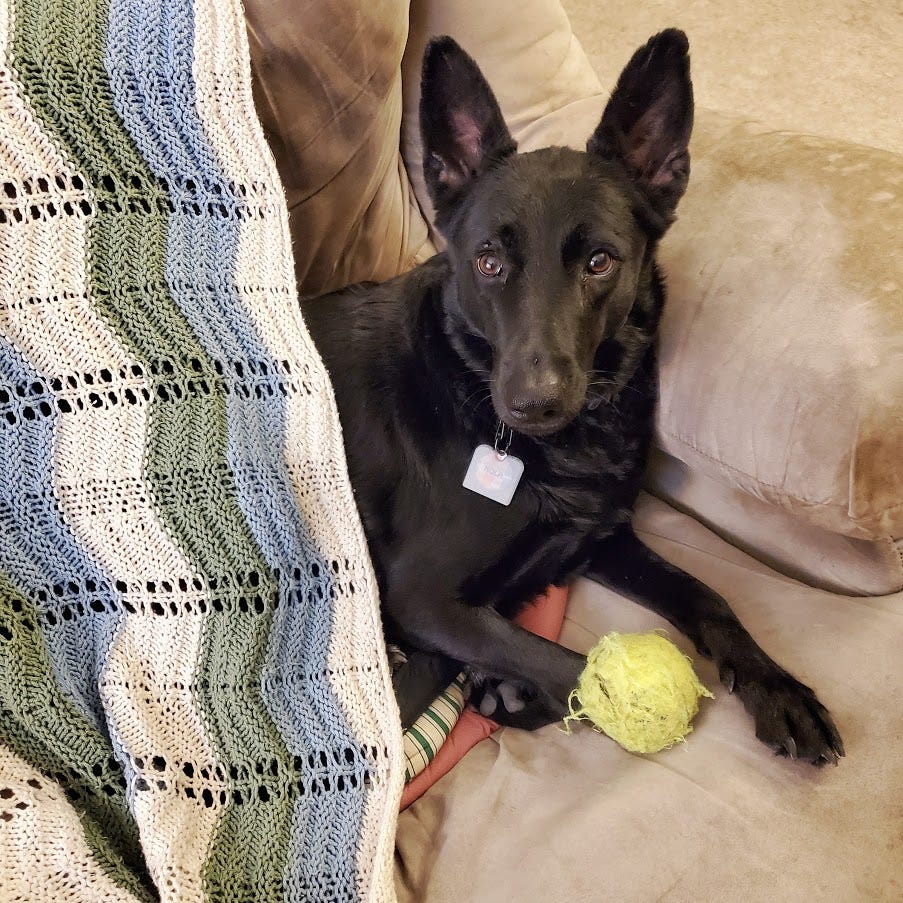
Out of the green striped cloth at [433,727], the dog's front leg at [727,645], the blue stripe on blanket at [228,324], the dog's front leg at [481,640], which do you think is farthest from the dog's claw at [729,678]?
the blue stripe on blanket at [228,324]

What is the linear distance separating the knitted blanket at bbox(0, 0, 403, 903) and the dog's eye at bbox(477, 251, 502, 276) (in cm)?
33

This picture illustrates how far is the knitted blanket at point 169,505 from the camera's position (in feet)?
A: 2.97

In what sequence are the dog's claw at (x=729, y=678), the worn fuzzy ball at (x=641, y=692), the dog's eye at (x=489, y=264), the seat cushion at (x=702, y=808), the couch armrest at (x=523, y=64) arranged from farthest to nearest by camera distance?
1. the couch armrest at (x=523, y=64)
2. the dog's eye at (x=489, y=264)
3. the dog's claw at (x=729, y=678)
4. the worn fuzzy ball at (x=641, y=692)
5. the seat cushion at (x=702, y=808)

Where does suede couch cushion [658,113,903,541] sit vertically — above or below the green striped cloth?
above

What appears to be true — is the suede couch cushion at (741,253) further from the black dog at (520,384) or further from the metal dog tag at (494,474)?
the metal dog tag at (494,474)

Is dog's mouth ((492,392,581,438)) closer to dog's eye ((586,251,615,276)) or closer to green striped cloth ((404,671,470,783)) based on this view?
dog's eye ((586,251,615,276))

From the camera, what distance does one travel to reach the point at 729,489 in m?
1.35

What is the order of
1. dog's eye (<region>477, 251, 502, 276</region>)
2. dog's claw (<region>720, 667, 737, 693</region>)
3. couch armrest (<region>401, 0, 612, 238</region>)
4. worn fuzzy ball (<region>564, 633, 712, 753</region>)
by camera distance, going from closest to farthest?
1. worn fuzzy ball (<region>564, 633, 712, 753</region>)
2. dog's claw (<region>720, 667, 737, 693</region>)
3. dog's eye (<region>477, 251, 502, 276</region>)
4. couch armrest (<region>401, 0, 612, 238</region>)

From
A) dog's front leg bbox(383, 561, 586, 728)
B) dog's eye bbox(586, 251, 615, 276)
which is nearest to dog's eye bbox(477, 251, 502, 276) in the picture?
dog's eye bbox(586, 251, 615, 276)

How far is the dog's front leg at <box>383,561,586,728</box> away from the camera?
3.80 ft

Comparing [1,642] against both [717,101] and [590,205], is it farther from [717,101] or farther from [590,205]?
[717,101]

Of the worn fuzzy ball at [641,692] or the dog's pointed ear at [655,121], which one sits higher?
the dog's pointed ear at [655,121]

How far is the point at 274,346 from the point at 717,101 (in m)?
1.82

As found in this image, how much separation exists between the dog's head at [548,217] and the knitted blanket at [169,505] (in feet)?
0.99
